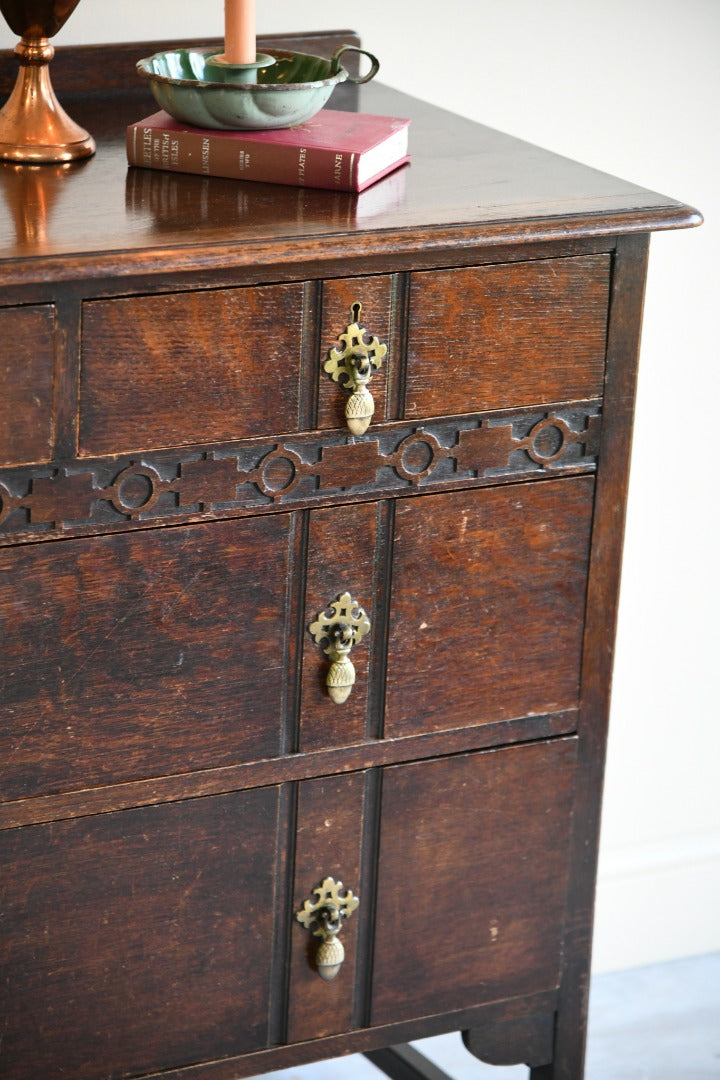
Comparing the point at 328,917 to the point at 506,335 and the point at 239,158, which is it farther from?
the point at 239,158

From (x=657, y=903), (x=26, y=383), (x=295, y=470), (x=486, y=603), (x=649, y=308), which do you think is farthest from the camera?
(x=657, y=903)

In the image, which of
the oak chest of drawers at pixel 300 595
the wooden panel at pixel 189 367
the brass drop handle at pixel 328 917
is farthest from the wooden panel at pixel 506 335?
the brass drop handle at pixel 328 917

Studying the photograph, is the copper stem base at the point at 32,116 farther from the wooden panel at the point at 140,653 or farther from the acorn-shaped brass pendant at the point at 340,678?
the acorn-shaped brass pendant at the point at 340,678

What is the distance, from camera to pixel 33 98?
1283 mm

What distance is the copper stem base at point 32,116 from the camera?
128 cm

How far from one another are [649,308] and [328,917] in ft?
2.84

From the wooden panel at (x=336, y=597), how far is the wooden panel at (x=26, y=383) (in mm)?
221

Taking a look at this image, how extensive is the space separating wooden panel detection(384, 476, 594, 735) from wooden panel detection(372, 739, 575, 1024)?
0.17 ft

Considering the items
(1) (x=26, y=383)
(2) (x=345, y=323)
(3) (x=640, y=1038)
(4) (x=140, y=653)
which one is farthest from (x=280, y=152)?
(3) (x=640, y=1038)

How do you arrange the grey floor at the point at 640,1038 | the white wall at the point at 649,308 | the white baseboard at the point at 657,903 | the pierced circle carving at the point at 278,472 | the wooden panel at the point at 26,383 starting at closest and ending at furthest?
1. the wooden panel at the point at 26,383
2. the pierced circle carving at the point at 278,472
3. the white wall at the point at 649,308
4. the grey floor at the point at 640,1038
5. the white baseboard at the point at 657,903

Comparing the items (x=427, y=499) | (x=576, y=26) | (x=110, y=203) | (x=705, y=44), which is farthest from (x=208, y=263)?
(x=705, y=44)

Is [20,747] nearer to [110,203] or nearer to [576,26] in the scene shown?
[110,203]

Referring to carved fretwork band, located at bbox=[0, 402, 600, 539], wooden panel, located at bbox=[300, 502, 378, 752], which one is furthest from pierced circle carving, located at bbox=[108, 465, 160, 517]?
wooden panel, located at bbox=[300, 502, 378, 752]

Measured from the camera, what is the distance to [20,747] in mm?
1194
